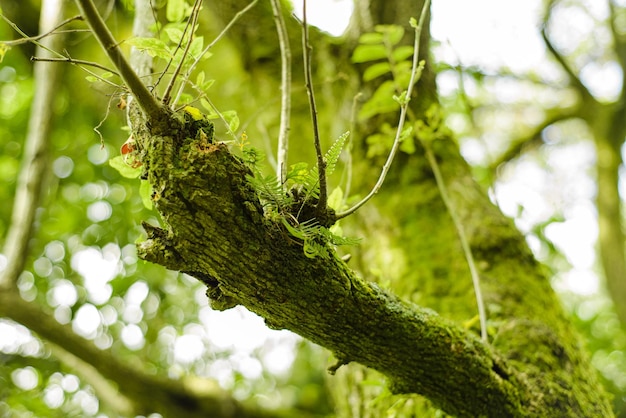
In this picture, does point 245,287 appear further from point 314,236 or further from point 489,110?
point 489,110

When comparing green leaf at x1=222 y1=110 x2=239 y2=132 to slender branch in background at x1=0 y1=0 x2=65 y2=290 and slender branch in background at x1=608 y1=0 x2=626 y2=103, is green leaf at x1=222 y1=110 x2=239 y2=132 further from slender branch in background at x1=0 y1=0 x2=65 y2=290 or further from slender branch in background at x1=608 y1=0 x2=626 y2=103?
slender branch in background at x1=608 y1=0 x2=626 y2=103

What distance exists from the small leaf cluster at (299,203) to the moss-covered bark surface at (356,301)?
0.08 feet

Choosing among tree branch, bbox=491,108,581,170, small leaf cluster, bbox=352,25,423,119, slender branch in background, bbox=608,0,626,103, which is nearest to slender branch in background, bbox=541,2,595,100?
tree branch, bbox=491,108,581,170

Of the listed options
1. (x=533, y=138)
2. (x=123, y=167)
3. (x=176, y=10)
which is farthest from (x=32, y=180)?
(x=533, y=138)

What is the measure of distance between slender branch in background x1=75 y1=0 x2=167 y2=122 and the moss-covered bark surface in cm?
6

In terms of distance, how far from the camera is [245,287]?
1141mm

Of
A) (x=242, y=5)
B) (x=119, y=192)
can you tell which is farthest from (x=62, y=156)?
(x=242, y=5)

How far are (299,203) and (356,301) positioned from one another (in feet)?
1.01

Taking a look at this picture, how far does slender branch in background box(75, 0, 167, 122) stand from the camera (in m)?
0.88

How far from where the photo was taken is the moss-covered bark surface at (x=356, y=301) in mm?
1019

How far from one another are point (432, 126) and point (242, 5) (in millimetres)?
1239

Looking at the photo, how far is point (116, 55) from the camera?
0.90 metres

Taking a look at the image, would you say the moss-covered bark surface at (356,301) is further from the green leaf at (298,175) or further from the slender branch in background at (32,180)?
the slender branch in background at (32,180)

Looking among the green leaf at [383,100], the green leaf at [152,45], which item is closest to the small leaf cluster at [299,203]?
the green leaf at [152,45]
